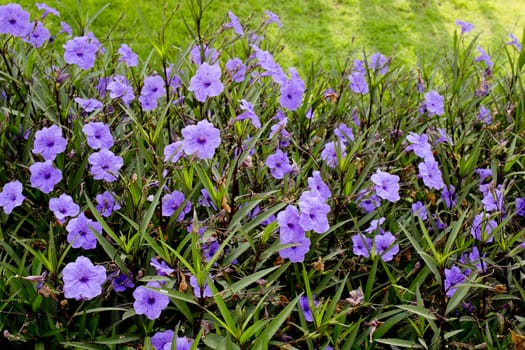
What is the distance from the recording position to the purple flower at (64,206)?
135 cm

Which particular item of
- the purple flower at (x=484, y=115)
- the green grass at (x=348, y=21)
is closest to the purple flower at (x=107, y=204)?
the purple flower at (x=484, y=115)

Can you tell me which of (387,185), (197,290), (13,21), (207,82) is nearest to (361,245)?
(387,185)

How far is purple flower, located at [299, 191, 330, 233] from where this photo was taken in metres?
1.24

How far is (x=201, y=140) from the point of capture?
4.31 ft

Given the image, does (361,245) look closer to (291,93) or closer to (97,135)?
(291,93)

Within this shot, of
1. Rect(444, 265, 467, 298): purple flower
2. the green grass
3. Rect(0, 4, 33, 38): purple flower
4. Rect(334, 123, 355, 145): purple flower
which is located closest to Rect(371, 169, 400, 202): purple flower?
Rect(444, 265, 467, 298): purple flower

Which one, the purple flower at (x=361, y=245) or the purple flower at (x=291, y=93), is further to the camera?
the purple flower at (x=291, y=93)

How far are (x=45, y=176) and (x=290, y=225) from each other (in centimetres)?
66

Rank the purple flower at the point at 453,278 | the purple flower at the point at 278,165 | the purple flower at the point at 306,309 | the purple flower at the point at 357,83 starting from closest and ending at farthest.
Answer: the purple flower at the point at 306,309, the purple flower at the point at 453,278, the purple flower at the point at 278,165, the purple flower at the point at 357,83

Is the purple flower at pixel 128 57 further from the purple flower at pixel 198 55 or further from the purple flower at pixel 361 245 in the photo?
the purple flower at pixel 361 245

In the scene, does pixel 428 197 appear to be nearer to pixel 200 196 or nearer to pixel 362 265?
pixel 362 265

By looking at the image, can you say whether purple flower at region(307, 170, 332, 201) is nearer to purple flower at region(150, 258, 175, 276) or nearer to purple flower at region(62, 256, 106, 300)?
purple flower at region(150, 258, 175, 276)

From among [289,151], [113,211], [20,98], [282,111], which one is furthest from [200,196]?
[20,98]

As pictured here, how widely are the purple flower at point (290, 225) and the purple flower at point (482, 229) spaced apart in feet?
1.53
